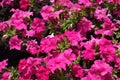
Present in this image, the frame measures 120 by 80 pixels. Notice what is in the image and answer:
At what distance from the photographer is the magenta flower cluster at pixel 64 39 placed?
346 centimetres

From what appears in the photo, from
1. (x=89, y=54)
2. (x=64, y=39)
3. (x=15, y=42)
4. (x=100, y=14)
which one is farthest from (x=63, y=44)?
(x=100, y=14)

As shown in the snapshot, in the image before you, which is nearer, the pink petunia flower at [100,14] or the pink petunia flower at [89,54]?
the pink petunia flower at [89,54]

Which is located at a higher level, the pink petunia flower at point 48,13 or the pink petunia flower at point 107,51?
the pink petunia flower at point 48,13

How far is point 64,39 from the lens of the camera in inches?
148

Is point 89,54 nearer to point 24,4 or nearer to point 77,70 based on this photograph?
point 77,70

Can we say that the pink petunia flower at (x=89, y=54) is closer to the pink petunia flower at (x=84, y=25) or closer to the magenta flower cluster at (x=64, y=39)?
the magenta flower cluster at (x=64, y=39)

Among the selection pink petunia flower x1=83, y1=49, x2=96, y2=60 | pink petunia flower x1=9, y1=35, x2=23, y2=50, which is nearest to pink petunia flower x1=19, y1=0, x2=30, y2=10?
pink petunia flower x1=9, y1=35, x2=23, y2=50

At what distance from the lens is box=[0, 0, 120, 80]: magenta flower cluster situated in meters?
3.46

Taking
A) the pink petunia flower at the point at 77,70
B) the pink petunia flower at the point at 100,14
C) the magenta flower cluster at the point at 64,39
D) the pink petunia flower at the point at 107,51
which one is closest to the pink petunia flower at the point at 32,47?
the magenta flower cluster at the point at 64,39

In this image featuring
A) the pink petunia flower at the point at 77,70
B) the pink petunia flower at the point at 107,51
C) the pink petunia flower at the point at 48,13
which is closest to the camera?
the pink petunia flower at the point at 77,70

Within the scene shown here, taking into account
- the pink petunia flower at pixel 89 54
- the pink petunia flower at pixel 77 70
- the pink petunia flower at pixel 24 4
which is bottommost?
the pink petunia flower at pixel 77 70

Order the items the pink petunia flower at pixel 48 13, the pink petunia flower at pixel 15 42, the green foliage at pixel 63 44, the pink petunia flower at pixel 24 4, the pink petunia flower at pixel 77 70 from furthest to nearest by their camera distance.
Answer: the pink petunia flower at pixel 24 4 < the pink petunia flower at pixel 48 13 < the pink petunia flower at pixel 15 42 < the green foliage at pixel 63 44 < the pink petunia flower at pixel 77 70

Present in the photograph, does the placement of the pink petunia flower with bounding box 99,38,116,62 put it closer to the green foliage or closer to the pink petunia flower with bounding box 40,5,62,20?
the green foliage

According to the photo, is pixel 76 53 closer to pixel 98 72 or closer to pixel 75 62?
pixel 75 62
